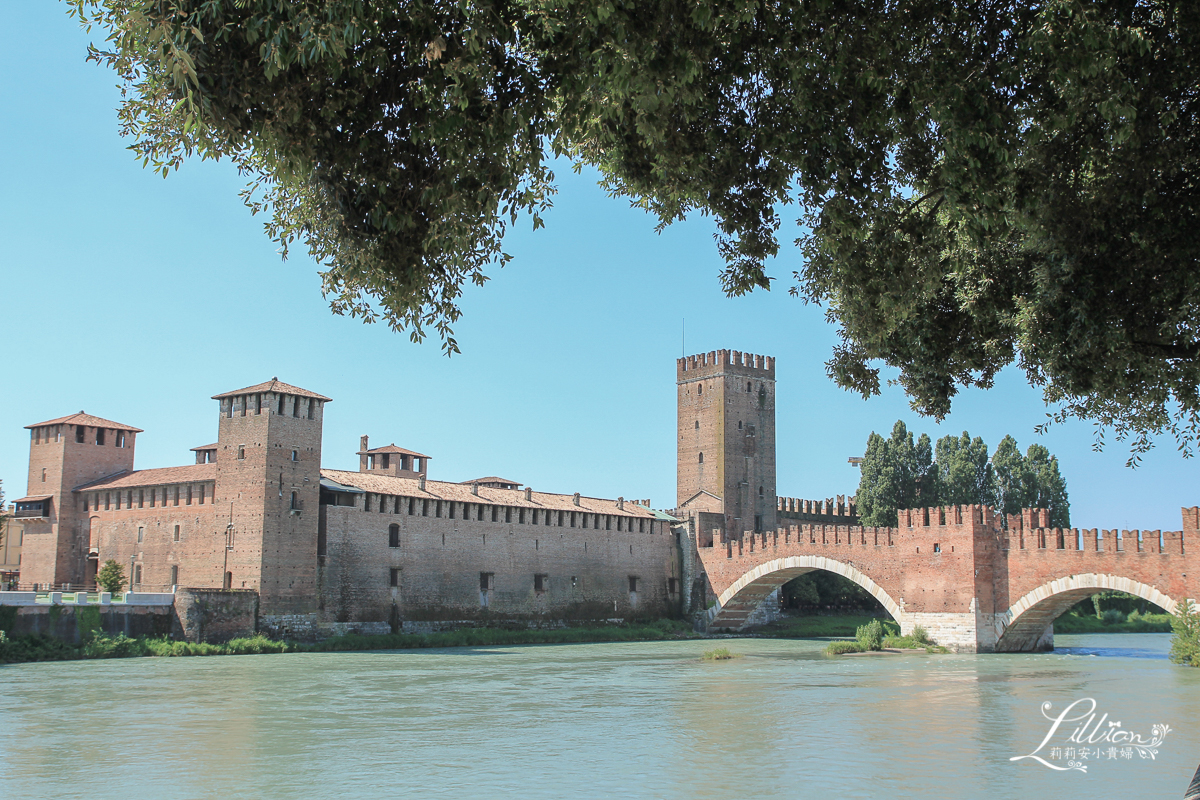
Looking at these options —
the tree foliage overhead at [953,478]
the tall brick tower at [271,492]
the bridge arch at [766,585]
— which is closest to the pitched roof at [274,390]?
the tall brick tower at [271,492]

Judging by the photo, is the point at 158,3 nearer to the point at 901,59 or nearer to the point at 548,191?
the point at 548,191

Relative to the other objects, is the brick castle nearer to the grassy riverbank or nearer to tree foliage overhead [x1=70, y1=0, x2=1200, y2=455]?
the grassy riverbank

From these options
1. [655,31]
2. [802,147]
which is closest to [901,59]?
[802,147]

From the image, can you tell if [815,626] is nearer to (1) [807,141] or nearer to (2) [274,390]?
(2) [274,390]

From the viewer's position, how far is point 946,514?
103 feet

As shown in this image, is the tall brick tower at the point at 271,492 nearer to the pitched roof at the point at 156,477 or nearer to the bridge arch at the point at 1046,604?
the pitched roof at the point at 156,477

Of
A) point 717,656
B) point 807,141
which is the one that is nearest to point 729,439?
point 717,656

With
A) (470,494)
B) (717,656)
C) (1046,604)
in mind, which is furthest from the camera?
(470,494)

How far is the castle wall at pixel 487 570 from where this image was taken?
33000 mm

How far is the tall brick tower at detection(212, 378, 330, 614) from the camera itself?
3081 cm

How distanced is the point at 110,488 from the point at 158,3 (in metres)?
34.3

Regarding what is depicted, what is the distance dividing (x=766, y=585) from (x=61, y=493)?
24.6 meters

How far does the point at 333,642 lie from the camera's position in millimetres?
30984

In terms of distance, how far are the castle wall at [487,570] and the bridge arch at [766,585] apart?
2.49 meters
